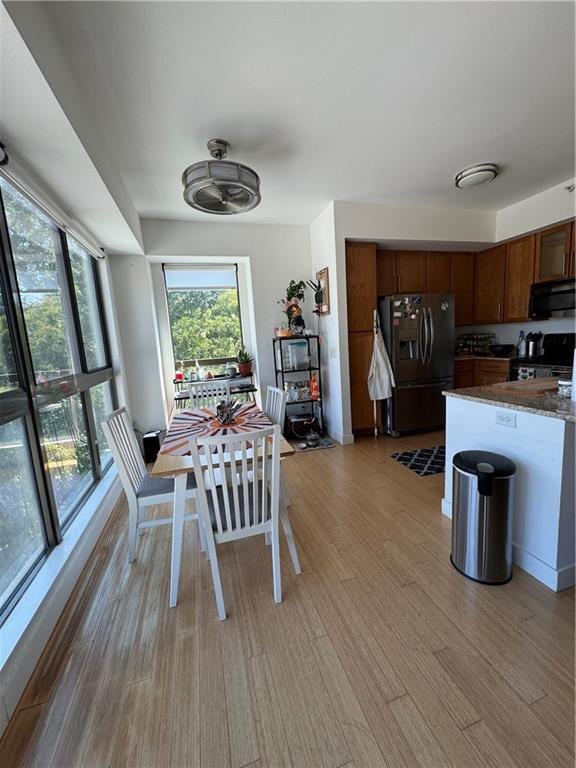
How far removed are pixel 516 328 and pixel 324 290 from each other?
272 cm

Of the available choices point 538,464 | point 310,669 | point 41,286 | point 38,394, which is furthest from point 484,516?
point 41,286

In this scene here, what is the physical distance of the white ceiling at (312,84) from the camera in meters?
1.33

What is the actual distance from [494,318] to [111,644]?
4.89 metres

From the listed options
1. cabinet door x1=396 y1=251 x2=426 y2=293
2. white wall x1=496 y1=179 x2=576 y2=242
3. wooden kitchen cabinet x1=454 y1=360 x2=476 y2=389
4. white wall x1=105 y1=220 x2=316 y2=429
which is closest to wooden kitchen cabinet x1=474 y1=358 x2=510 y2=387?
wooden kitchen cabinet x1=454 y1=360 x2=476 y2=389

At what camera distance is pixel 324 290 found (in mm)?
3668

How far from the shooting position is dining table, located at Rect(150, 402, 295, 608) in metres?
1.52

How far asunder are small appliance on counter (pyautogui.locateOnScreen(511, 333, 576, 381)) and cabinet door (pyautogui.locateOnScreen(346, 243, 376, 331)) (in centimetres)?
188

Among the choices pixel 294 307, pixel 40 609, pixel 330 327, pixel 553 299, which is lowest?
pixel 40 609

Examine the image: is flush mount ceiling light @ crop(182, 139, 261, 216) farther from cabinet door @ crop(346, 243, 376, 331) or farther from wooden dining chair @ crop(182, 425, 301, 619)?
cabinet door @ crop(346, 243, 376, 331)

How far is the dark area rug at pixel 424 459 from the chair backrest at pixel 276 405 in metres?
1.40

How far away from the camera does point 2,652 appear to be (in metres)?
1.16

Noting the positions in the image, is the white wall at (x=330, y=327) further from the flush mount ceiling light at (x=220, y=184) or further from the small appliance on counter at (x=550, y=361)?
the small appliance on counter at (x=550, y=361)

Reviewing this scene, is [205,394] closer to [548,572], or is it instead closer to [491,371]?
[548,572]

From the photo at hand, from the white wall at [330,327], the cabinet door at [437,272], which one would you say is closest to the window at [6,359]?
the white wall at [330,327]
